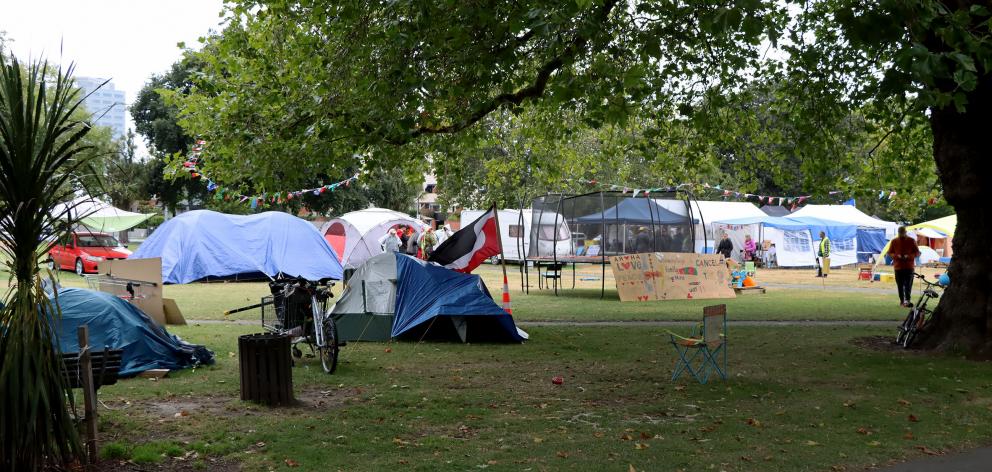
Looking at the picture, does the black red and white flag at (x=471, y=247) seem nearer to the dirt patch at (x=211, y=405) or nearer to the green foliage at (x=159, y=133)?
the dirt patch at (x=211, y=405)

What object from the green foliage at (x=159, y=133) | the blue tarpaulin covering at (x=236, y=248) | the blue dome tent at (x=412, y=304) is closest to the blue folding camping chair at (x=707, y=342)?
the blue dome tent at (x=412, y=304)

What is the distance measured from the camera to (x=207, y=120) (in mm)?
12320

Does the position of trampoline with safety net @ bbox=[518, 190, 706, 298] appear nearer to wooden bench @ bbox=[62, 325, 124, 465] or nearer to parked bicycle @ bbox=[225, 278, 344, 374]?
parked bicycle @ bbox=[225, 278, 344, 374]

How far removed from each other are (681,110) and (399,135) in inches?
158

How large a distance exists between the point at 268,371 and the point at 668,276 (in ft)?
47.7

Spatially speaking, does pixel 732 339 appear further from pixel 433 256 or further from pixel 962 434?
pixel 962 434

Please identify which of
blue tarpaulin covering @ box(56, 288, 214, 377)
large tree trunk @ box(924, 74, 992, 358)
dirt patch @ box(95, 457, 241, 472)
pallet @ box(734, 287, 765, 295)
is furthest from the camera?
pallet @ box(734, 287, 765, 295)

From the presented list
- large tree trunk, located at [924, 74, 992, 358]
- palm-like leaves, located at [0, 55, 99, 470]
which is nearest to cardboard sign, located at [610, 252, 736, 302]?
large tree trunk, located at [924, 74, 992, 358]

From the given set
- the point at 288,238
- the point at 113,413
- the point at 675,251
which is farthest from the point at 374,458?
the point at 288,238

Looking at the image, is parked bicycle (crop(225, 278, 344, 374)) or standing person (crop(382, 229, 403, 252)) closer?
parked bicycle (crop(225, 278, 344, 374))

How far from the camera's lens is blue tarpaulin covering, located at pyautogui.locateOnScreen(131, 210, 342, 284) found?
78.1 ft

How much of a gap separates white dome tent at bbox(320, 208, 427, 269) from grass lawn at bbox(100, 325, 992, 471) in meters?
19.9

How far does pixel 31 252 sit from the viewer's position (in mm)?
5246

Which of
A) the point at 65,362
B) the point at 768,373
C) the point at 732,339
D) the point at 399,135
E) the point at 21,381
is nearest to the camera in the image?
the point at 21,381
